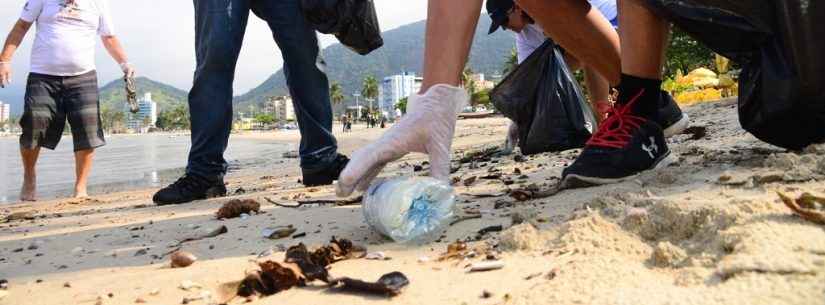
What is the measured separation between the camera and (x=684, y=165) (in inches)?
91.1

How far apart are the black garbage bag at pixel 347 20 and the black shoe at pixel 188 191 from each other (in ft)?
3.66

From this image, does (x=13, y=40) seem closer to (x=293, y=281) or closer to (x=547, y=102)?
(x=547, y=102)

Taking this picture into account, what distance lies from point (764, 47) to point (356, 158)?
1.32 m

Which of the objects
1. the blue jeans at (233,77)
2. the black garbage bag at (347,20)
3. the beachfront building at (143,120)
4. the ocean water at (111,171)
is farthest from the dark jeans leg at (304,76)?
the beachfront building at (143,120)

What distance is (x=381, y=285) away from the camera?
1231 mm

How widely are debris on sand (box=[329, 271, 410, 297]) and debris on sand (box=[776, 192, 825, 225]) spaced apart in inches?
31.6

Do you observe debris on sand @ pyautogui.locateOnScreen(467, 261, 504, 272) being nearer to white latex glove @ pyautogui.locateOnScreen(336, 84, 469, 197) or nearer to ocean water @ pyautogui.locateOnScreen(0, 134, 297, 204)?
white latex glove @ pyautogui.locateOnScreen(336, 84, 469, 197)

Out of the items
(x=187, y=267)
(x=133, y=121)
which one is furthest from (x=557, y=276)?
(x=133, y=121)

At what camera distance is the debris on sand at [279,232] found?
1946 mm

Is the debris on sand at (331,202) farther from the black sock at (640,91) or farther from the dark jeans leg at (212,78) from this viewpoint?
the black sock at (640,91)

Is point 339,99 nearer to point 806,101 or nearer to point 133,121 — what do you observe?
point 133,121

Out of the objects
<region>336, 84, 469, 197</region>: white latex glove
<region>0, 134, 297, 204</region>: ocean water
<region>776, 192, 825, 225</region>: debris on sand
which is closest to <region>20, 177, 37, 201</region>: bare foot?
<region>0, 134, 297, 204</region>: ocean water

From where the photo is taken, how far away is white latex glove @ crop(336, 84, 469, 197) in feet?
6.31

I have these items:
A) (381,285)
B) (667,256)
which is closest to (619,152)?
(667,256)
